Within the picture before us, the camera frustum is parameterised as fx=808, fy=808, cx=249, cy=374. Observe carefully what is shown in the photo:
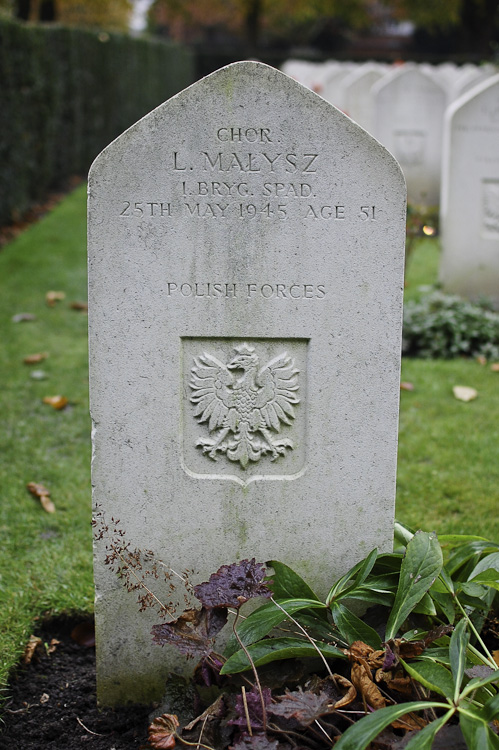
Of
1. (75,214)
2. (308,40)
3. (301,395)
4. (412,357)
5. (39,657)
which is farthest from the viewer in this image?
(308,40)

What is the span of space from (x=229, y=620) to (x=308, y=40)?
153 feet

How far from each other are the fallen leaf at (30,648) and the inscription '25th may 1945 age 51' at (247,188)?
1552 millimetres

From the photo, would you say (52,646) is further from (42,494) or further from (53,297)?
(53,297)

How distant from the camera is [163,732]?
215 cm

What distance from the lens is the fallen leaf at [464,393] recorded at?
17.3ft

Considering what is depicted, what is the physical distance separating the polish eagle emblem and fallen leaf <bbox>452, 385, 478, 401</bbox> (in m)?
2.97

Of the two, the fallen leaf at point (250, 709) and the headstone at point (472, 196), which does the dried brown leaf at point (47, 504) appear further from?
the headstone at point (472, 196)

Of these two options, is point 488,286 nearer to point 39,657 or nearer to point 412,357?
point 412,357

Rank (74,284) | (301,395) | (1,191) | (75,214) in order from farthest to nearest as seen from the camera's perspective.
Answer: (75,214), (1,191), (74,284), (301,395)

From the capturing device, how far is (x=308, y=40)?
44.8 m

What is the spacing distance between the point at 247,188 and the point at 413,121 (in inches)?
387

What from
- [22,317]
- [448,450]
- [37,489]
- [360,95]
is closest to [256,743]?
[37,489]

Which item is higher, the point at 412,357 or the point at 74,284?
the point at 74,284

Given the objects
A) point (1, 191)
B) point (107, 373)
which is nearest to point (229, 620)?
point (107, 373)
